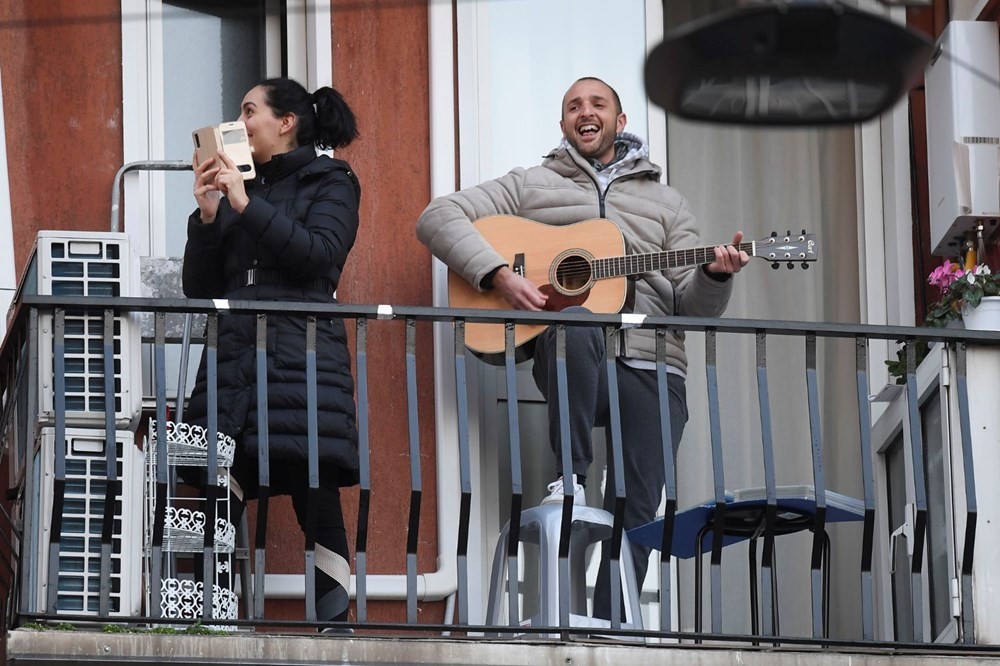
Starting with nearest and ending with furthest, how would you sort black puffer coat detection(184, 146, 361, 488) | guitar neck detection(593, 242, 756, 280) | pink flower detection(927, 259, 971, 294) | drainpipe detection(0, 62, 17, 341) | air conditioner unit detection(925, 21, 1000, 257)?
black puffer coat detection(184, 146, 361, 488), guitar neck detection(593, 242, 756, 280), pink flower detection(927, 259, 971, 294), drainpipe detection(0, 62, 17, 341), air conditioner unit detection(925, 21, 1000, 257)

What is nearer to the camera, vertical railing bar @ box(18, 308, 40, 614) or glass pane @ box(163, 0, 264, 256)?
vertical railing bar @ box(18, 308, 40, 614)

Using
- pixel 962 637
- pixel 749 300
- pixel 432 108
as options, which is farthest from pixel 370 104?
pixel 962 637

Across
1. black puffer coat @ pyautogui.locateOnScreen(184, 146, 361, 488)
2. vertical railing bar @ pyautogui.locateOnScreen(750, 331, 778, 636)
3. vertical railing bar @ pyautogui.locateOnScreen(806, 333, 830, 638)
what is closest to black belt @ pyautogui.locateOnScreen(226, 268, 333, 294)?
black puffer coat @ pyautogui.locateOnScreen(184, 146, 361, 488)

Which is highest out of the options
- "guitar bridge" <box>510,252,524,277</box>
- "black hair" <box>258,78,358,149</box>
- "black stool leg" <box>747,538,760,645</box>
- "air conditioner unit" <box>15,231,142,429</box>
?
"black hair" <box>258,78,358,149</box>

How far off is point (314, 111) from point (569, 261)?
955 mm

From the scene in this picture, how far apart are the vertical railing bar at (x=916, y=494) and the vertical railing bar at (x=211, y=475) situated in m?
2.00

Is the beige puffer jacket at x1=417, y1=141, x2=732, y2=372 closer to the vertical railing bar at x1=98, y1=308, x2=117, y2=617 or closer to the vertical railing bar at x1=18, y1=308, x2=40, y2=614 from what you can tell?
the vertical railing bar at x1=98, y1=308, x2=117, y2=617

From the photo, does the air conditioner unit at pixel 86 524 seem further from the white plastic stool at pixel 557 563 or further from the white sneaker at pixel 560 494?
the white sneaker at pixel 560 494

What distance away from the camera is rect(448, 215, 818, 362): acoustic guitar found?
25.5 ft

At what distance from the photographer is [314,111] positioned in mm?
7664

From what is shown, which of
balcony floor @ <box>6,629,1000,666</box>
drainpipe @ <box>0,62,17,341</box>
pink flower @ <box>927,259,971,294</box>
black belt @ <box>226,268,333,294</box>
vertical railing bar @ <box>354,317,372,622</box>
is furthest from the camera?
drainpipe @ <box>0,62,17,341</box>

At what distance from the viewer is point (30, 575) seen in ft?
22.3

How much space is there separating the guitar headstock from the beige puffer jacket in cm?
18

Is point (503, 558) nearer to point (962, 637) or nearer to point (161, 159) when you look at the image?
point (962, 637)
